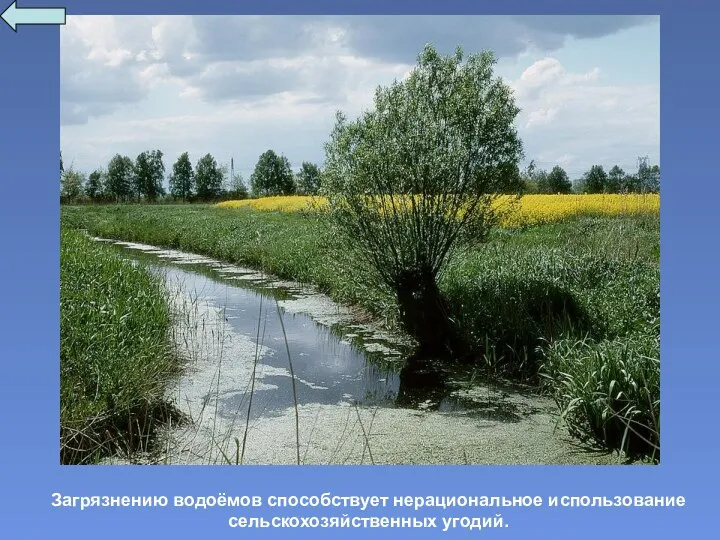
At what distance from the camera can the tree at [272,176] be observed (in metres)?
52.7

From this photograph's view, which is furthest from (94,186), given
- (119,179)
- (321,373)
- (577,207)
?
(321,373)

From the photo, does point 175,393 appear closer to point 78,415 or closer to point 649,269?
point 78,415

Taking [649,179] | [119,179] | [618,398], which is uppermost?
[119,179]

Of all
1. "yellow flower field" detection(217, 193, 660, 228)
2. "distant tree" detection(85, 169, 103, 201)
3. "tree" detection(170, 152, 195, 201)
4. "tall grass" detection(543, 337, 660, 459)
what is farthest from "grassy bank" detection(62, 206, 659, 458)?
"tree" detection(170, 152, 195, 201)

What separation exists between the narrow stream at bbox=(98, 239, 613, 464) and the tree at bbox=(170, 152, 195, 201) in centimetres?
4440

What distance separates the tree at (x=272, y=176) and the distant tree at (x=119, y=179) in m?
9.75

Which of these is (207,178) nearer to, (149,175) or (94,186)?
(149,175)

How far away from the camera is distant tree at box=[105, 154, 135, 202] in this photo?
47.1m

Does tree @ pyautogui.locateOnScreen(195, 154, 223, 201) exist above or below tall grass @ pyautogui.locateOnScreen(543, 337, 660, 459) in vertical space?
above

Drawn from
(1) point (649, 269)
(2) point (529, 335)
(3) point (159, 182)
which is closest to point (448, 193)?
(2) point (529, 335)

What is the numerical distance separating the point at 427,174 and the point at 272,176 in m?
45.0

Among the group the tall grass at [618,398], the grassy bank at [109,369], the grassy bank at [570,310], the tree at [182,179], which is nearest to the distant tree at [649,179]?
the grassy bank at [570,310]

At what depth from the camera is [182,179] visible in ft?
178
